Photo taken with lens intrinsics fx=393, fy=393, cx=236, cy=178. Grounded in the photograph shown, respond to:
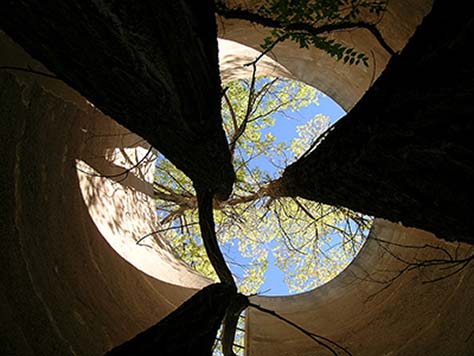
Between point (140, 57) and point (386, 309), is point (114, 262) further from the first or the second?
point (386, 309)

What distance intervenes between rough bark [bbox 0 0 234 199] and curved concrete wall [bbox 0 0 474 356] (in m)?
1.01

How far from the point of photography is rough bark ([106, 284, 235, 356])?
1969mm

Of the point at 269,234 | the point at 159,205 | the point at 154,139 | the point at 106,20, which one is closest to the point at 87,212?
the point at 154,139

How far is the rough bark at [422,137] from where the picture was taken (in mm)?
1490

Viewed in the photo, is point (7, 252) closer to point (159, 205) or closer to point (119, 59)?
point (119, 59)

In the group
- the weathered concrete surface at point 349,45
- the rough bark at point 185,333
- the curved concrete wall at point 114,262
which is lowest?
the rough bark at point 185,333

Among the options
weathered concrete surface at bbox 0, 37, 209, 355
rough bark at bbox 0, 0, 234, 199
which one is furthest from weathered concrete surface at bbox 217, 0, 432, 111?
weathered concrete surface at bbox 0, 37, 209, 355

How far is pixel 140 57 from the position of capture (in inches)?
72.9

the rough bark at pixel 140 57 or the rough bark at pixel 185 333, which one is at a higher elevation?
the rough bark at pixel 140 57

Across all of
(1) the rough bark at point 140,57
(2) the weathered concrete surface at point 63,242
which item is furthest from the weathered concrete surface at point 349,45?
(2) the weathered concrete surface at point 63,242

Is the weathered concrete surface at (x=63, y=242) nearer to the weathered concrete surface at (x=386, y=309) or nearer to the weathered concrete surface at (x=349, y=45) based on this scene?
the weathered concrete surface at (x=386, y=309)

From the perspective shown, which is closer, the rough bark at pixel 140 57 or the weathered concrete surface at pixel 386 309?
the rough bark at pixel 140 57

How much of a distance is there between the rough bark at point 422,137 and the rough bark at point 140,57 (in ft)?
2.75

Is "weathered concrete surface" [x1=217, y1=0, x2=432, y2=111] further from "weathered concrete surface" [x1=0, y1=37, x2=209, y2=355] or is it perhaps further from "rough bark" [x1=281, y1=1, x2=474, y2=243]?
"weathered concrete surface" [x1=0, y1=37, x2=209, y2=355]
